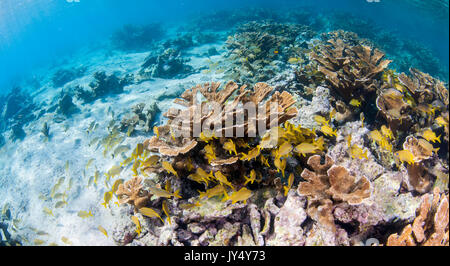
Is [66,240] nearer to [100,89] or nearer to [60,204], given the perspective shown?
[60,204]

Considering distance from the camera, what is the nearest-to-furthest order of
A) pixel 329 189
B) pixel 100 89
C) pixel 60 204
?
pixel 329 189, pixel 60 204, pixel 100 89

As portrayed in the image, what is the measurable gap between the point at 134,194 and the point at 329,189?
9.34 feet

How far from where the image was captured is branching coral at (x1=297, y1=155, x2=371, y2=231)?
2292 mm

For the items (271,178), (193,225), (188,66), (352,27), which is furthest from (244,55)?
(352,27)

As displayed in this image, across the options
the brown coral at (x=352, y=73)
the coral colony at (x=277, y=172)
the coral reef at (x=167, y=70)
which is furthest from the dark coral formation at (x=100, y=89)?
the brown coral at (x=352, y=73)

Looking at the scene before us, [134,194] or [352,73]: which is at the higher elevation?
[352,73]

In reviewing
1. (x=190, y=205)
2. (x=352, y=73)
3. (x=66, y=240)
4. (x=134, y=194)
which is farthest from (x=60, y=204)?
(x=352, y=73)

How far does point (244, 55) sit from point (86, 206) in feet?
26.1

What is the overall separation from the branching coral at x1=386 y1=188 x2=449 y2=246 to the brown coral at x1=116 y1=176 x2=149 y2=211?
128 inches

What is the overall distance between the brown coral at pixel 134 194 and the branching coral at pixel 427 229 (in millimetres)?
3252

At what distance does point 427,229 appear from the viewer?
2352 mm
